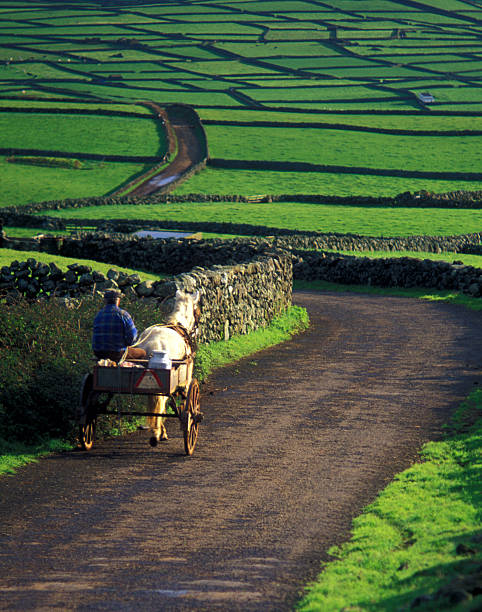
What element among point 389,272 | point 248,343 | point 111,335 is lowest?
point 389,272

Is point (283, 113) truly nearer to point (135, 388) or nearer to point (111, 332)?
point (111, 332)

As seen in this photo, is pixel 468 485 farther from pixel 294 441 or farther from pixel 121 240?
pixel 121 240

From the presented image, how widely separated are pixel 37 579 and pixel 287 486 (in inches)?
166

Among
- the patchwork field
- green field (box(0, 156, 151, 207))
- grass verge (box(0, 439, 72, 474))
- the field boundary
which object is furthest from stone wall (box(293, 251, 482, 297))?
the field boundary

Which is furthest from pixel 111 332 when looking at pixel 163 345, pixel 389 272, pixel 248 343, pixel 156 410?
pixel 389 272

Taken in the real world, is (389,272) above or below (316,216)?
above

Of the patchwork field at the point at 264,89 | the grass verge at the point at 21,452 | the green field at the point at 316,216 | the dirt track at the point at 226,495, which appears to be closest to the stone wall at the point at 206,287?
the dirt track at the point at 226,495

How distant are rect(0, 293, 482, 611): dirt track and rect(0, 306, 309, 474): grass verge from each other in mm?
430

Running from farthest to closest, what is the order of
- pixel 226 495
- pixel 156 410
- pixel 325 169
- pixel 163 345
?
→ pixel 325 169
pixel 163 345
pixel 156 410
pixel 226 495

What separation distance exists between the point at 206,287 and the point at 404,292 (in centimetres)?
1897

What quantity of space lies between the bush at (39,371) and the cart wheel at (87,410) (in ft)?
2.20

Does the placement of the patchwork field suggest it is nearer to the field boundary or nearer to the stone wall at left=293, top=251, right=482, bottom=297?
the field boundary

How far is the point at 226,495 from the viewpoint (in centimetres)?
1134

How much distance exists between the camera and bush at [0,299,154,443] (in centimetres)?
1356
